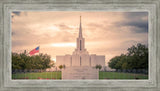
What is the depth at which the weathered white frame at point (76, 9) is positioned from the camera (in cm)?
326

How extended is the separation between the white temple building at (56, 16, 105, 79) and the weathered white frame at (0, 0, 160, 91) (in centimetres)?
26

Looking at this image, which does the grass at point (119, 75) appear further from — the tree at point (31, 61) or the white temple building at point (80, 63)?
the tree at point (31, 61)

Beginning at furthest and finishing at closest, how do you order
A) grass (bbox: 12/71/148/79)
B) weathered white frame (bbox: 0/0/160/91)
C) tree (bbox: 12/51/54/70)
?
tree (bbox: 12/51/54/70) → grass (bbox: 12/71/148/79) → weathered white frame (bbox: 0/0/160/91)

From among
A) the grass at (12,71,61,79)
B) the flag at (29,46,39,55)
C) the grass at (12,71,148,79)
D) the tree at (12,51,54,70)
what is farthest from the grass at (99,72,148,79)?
the flag at (29,46,39,55)

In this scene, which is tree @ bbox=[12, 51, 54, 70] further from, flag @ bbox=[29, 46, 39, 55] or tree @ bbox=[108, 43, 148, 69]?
tree @ bbox=[108, 43, 148, 69]

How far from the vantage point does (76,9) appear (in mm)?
3350

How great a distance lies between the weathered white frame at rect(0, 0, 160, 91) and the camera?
3.26m

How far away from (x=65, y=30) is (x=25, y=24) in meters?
0.69

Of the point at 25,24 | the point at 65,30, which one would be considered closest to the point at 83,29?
the point at 65,30

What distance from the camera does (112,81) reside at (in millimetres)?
3332

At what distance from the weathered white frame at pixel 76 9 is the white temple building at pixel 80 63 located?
263 millimetres

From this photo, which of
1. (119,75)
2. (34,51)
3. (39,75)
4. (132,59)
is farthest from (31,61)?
(132,59)

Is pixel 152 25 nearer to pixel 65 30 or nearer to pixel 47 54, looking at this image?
pixel 65 30

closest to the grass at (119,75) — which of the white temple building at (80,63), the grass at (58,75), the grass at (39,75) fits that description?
the grass at (58,75)
